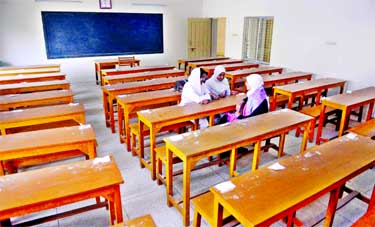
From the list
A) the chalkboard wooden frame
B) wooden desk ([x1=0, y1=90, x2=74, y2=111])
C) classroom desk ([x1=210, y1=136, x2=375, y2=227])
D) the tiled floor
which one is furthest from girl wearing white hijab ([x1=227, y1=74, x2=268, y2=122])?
the chalkboard wooden frame

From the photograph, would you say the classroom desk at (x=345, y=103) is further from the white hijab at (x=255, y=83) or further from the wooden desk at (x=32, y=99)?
the wooden desk at (x=32, y=99)

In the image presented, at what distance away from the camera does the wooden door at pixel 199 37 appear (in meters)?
9.26

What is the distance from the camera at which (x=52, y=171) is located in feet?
6.12

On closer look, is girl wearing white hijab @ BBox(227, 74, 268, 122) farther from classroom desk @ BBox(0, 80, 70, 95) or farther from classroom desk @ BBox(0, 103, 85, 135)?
classroom desk @ BBox(0, 80, 70, 95)

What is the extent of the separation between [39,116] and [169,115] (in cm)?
145

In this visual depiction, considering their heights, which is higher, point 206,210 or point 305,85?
point 305,85

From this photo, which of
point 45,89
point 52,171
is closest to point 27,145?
point 52,171

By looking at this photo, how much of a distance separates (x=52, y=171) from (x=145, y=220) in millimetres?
749

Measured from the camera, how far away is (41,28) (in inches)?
285

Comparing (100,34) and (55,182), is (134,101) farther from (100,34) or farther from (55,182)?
(100,34)

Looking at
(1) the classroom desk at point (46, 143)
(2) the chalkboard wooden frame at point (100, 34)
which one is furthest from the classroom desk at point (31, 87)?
(2) the chalkboard wooden frame at point (100, 34)

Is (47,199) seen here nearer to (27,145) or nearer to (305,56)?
(27,145)

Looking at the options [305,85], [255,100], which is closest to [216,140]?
[255,100]

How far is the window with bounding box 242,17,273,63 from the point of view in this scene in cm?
727
